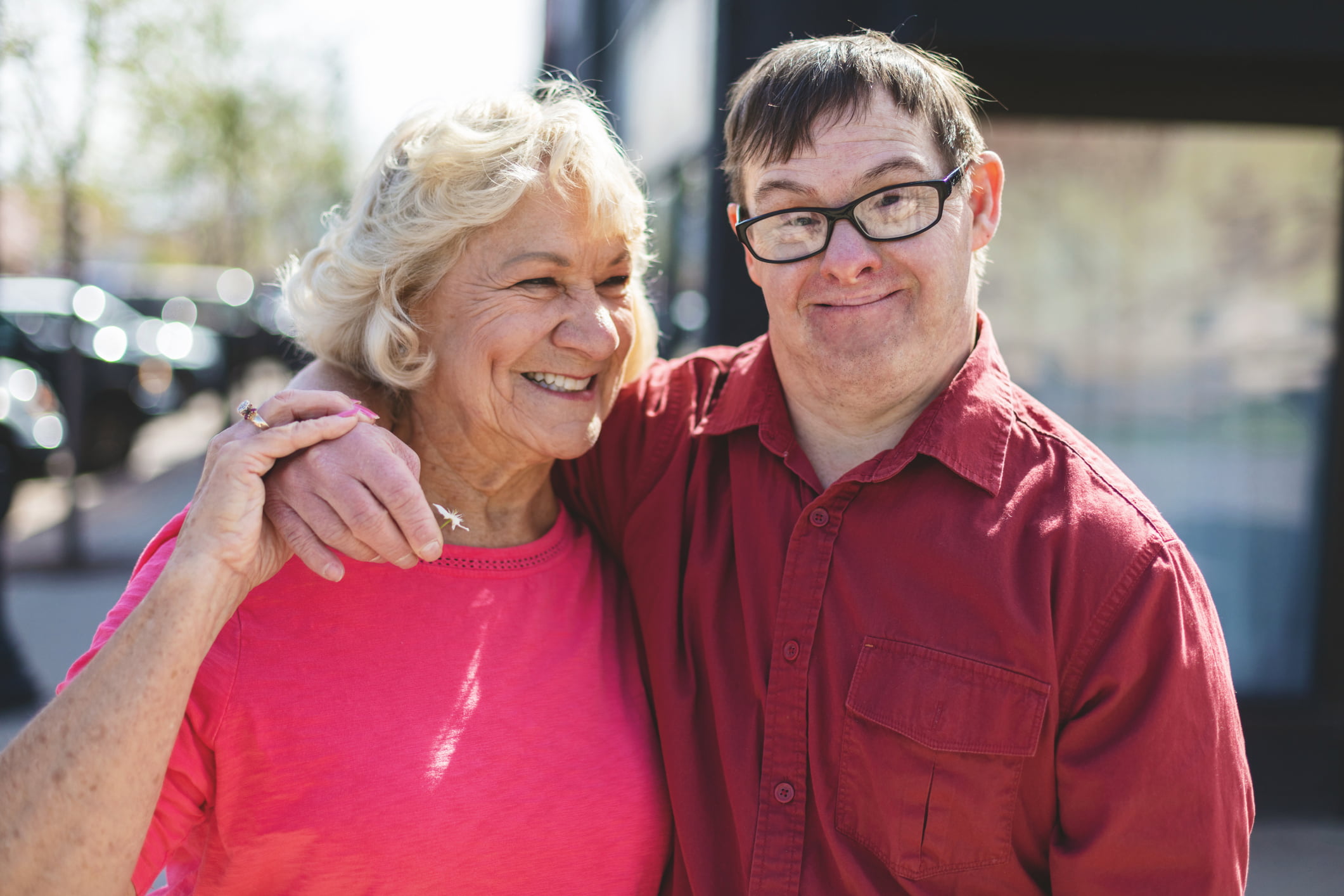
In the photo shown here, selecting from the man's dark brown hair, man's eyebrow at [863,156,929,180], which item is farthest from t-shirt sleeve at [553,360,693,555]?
man's eyebrow at [863,156,929,180]

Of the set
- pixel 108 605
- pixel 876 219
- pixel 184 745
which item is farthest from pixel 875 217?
pixel 108 605

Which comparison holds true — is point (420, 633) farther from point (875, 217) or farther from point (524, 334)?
point (875, 217)

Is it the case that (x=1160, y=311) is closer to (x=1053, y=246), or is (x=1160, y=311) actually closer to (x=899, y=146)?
(x=1053, y=246)

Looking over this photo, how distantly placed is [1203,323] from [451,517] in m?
3.81

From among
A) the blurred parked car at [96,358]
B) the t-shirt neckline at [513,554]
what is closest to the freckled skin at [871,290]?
the t-shirt neckline at [513,554]

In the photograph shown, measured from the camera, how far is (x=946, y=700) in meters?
1.72

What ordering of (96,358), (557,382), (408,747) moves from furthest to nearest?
(96,358), (557,382), (408,747)

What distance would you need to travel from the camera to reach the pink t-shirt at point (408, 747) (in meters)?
1.76

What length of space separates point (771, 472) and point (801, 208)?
508 mm

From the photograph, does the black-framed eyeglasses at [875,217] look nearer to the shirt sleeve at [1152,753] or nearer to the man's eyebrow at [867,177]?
the man's eyebrow at [867,177]

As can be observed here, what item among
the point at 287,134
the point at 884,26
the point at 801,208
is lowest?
the point at 287,134

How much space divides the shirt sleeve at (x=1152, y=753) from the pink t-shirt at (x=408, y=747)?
0.77 m

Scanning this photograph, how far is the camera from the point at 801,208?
1.91 meters

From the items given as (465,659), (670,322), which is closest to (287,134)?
(670,322)
